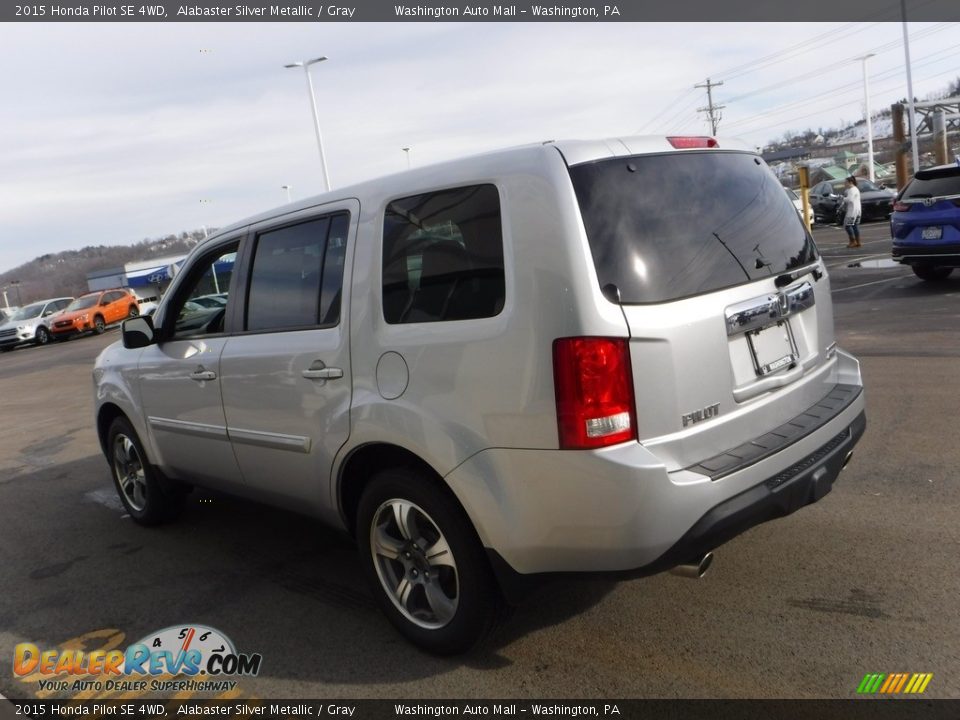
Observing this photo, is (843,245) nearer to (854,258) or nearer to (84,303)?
(854,258)

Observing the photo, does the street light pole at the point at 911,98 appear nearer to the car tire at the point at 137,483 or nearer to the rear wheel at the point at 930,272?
the rear wheel at the point at 930,272

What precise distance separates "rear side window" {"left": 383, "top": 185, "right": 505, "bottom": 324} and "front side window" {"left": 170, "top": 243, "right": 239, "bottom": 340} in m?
→ 1.42

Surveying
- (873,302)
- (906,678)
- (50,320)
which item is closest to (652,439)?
(906,678)

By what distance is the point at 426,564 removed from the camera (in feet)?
10.8

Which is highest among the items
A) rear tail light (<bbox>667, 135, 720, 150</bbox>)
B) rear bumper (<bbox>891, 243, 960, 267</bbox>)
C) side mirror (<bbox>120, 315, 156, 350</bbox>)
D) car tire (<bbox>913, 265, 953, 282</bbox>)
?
rear tail light (<bbox>667, 135, 720, 150</bbox>)

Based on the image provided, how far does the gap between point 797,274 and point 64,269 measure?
85166 mm

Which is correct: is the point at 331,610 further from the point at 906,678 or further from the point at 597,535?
the point at 906,678

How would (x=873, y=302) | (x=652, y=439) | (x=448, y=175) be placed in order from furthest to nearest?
(x=873, y=302) → (x=448, y=175) → (x=652, y=439)

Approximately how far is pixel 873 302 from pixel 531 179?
10080mm

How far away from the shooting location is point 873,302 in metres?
11.3

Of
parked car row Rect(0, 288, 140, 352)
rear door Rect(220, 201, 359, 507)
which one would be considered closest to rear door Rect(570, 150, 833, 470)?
Result: rear door Rect(220, 201, 359, 507)

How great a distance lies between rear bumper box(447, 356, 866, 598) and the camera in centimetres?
264

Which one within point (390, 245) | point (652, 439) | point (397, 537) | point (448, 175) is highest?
point (448, 175)

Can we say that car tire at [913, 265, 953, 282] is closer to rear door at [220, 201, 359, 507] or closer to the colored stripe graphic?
the colored stripe graphic
